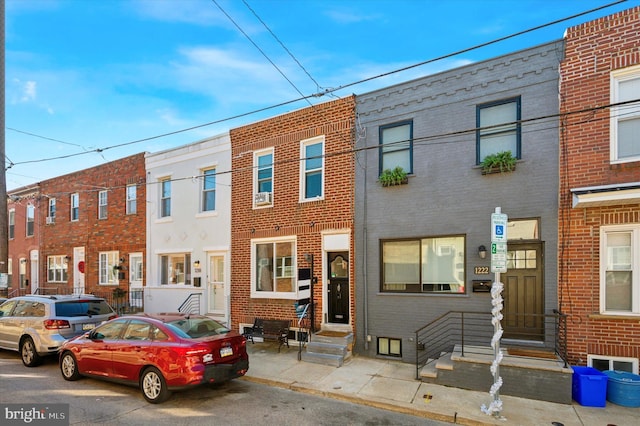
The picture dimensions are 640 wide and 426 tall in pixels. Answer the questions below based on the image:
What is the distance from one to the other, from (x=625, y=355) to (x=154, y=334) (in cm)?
889

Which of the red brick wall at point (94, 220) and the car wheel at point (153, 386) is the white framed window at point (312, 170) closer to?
the car wheel at point (153, 386)

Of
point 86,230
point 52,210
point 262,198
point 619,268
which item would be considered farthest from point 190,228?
point 619,268

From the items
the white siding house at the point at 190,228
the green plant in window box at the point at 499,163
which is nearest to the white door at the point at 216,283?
the white siding house at the point at 190,228

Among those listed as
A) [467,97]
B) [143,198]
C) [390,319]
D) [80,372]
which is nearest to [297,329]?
[390,319]

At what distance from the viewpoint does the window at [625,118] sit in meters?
7.42

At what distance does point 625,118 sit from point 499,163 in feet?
7.80

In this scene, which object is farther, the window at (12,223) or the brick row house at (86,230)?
the window at (12,223)

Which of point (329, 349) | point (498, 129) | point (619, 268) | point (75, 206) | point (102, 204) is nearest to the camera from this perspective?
point (619, 268)

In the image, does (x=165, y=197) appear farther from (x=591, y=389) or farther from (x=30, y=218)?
(x=591, y=389)

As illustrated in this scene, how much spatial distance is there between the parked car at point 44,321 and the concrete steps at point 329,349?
5.59m

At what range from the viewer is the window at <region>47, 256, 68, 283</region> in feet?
64.0

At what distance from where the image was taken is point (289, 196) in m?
11.7

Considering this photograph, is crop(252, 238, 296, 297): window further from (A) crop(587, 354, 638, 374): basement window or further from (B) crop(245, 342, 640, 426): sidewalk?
(A) crop(587, 354, 638, 374): basement window

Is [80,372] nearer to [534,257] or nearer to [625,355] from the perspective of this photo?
[534,257]
